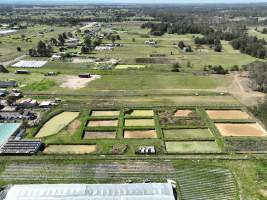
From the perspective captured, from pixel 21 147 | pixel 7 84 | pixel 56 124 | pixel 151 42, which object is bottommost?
pixel 151 42

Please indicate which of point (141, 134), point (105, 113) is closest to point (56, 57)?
point (105, 113)

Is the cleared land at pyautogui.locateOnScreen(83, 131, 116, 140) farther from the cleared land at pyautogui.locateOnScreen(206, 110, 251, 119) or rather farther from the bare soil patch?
the bare soil patch

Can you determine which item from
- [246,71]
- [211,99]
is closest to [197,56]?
[246,71]

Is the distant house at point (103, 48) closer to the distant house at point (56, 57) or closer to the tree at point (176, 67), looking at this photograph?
the distant house at point (56, 57)

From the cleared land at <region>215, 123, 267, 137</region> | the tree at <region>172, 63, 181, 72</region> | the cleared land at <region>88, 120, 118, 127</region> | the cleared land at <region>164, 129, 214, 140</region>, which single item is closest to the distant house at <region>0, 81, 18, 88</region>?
the cleared land at <region>88, 120, 118, 127</region>

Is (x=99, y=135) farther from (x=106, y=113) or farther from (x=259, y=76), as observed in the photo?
(x=259, y=76)
